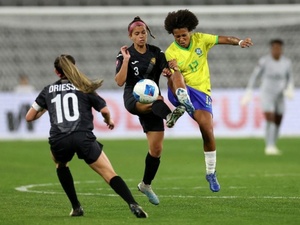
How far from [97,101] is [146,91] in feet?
4.14

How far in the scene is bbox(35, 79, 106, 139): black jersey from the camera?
9.92 meters

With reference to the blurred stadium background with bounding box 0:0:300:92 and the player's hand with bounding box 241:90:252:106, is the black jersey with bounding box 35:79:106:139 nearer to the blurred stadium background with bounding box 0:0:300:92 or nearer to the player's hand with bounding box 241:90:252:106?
the player's hand with bounding box 241:90:252:106

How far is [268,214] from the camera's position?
10266 mm

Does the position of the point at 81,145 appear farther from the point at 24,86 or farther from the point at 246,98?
the point at 24,86

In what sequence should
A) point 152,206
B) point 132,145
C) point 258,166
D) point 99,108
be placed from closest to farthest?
point 99,108
point 152,206
point 258,166
point 132,145

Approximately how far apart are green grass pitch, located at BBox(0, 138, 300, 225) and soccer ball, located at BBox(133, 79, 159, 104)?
1.26m

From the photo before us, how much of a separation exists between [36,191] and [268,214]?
4.31 m

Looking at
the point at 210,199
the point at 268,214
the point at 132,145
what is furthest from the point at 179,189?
A: the point at 132,145

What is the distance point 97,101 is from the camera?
32.9 ft

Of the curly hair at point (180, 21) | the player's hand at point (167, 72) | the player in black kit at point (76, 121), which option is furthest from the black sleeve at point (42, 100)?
the curly hair at point (180, 21)

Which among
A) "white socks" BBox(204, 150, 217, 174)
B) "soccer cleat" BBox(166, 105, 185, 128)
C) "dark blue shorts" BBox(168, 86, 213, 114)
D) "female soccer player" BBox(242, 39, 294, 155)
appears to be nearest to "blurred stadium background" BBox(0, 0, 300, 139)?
"female soccer player" BBox(242, 39, 294, 155)

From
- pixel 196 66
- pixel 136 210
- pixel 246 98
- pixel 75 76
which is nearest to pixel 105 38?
pixel 246 98

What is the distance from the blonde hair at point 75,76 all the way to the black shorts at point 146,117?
58.2 inches

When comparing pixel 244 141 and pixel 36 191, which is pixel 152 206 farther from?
pixel 244 141
